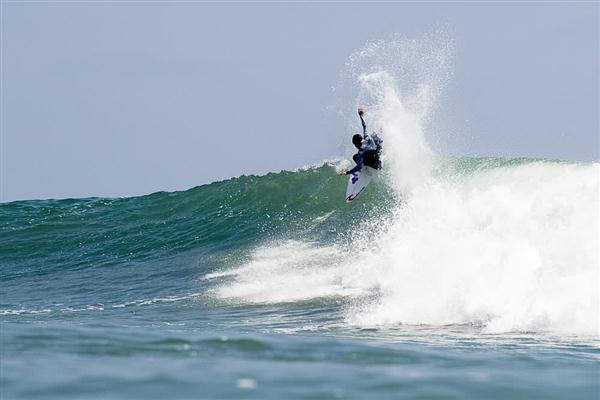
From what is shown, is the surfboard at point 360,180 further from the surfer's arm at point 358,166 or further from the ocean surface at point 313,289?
the ocean surface at point 313,289

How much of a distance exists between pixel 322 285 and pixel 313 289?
13.9 inches

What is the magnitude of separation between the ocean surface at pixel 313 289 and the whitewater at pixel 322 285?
4cm

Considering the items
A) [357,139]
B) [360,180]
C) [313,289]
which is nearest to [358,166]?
[357,139]

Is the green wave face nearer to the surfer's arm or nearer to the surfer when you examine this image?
the surfer's arm

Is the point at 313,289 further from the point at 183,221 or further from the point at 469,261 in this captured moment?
the point at 183,221

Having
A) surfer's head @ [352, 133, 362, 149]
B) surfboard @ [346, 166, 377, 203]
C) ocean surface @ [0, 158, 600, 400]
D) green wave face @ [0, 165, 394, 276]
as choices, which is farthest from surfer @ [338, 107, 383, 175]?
green wave face @ [0, 165, 394, 276]

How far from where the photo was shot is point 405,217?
18016 millimetres

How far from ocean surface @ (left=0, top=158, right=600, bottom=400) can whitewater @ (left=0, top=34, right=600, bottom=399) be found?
0.04 m

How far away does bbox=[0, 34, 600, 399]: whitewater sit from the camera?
729cm

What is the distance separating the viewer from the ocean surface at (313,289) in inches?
285

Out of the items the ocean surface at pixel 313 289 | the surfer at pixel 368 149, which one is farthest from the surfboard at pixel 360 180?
the ocean surface at pixel 313 289

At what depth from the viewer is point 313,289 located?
16.3 meters

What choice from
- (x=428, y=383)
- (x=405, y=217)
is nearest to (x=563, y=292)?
(x=405, y=217)

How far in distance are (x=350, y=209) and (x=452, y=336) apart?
11.2m
